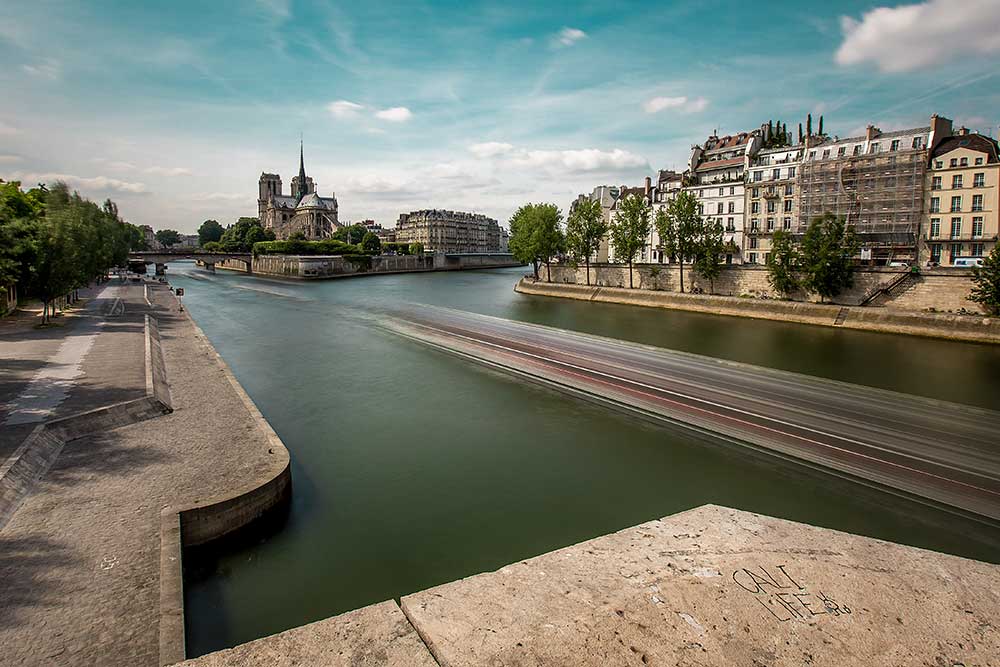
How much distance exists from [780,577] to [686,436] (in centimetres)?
894

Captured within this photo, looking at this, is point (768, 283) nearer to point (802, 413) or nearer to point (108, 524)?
point (802, 413)

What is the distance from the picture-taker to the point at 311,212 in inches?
6442

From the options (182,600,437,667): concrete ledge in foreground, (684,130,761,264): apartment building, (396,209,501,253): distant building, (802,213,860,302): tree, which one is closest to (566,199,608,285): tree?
(684,130,761,264): apartment building

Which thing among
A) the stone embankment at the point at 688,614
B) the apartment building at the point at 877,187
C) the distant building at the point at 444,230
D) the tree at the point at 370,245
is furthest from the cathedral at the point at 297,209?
the stone embankment at the point at 688,614

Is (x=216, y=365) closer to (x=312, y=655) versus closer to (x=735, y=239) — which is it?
(x=312, y=655)

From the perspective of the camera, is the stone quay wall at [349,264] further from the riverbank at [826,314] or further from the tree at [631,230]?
the tree at [631,230]

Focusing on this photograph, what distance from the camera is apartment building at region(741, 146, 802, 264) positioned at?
2110 inches

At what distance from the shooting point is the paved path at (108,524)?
20.8 ft

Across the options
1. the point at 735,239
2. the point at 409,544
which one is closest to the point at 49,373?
the point at 409,544

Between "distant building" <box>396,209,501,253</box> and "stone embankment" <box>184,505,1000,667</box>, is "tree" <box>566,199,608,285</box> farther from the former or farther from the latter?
"distant building" <box>396,209,501,253</box>

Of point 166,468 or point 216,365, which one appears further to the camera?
point 216,365

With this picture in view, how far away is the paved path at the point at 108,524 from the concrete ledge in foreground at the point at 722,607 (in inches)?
138

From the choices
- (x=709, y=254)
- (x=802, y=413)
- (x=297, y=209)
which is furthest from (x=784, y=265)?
(x=297, y=209)

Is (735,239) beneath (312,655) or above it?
above
